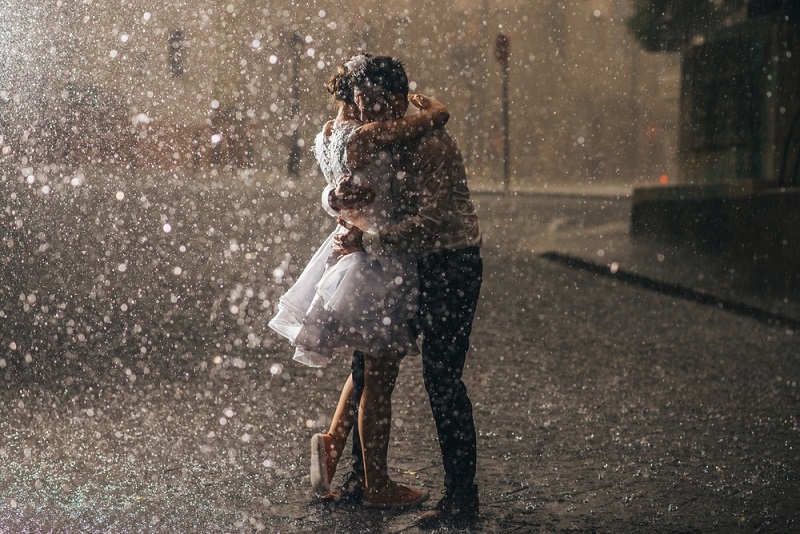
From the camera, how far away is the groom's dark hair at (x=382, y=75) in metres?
3.32

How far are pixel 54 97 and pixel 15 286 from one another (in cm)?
1627

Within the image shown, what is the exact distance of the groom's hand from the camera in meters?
3.33

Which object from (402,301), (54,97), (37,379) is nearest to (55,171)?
(54,97)

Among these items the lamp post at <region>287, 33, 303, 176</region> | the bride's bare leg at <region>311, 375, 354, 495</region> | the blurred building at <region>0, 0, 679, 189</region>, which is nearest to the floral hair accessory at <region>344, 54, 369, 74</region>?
the bride's bare leg at <region>311, 375, 354, 495</region>

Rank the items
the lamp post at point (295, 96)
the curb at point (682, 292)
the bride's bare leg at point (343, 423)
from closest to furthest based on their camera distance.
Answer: the bride's bare leg at point (343, 423), the curb at point (682, 292), the lamp post at point (295, 96)

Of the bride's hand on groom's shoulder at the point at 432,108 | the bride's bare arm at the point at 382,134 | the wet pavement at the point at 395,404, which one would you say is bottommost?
the wet pavement at the point at 395,404

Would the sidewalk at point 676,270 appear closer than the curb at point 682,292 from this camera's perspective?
No

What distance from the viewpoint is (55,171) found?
23.5 meters

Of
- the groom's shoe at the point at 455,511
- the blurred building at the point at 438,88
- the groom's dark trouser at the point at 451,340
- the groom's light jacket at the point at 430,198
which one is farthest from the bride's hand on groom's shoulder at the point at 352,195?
the blurred building at the point at 438,88

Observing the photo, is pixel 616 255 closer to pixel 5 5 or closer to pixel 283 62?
pixel 5 5

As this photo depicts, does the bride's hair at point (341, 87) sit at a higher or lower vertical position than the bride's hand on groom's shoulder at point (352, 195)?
higher

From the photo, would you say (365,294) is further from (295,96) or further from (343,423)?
(295,96)

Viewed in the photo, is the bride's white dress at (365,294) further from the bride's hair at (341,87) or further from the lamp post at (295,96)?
the lamp post at (295,96)

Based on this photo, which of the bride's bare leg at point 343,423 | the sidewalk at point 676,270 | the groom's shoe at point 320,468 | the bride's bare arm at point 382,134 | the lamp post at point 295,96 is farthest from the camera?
the lamp post at point 295,96
